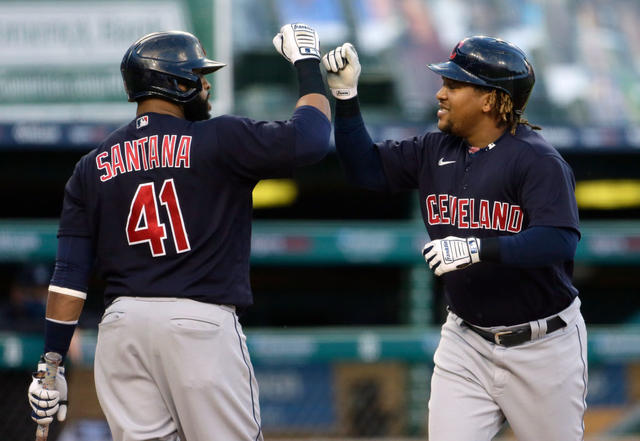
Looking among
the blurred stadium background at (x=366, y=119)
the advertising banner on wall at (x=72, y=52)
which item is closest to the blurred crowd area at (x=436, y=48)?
the blurred stadium background at (x=366, y=119)

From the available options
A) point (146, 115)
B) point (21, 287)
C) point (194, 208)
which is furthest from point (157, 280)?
point (21, 287)

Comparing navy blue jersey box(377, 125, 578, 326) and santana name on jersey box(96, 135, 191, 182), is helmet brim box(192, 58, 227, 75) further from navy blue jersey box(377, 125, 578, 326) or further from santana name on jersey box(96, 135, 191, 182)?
navy blue jersey box(377, 125, 578, 326)

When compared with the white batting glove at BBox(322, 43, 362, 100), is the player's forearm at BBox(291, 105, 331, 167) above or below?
below

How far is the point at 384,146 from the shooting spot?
11.6 feet

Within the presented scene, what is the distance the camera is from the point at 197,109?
317 cm

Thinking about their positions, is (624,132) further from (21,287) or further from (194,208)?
(194,208)

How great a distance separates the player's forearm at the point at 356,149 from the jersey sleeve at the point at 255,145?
0.53 m

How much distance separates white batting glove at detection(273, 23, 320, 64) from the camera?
3246 millimetres

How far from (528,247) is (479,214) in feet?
0.90

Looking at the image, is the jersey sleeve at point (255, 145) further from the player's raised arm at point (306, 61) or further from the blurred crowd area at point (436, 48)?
the blurred crowd area at point (436, 48)

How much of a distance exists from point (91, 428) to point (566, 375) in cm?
403

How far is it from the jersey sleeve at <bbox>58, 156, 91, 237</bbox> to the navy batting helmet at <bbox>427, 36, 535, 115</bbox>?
120cm

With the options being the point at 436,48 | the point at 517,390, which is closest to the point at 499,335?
the point at 517,390

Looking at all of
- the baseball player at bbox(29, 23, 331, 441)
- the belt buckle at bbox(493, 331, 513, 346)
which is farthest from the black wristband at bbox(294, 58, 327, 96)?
the belt buckle at bbox(493, 331, 513, 346)
